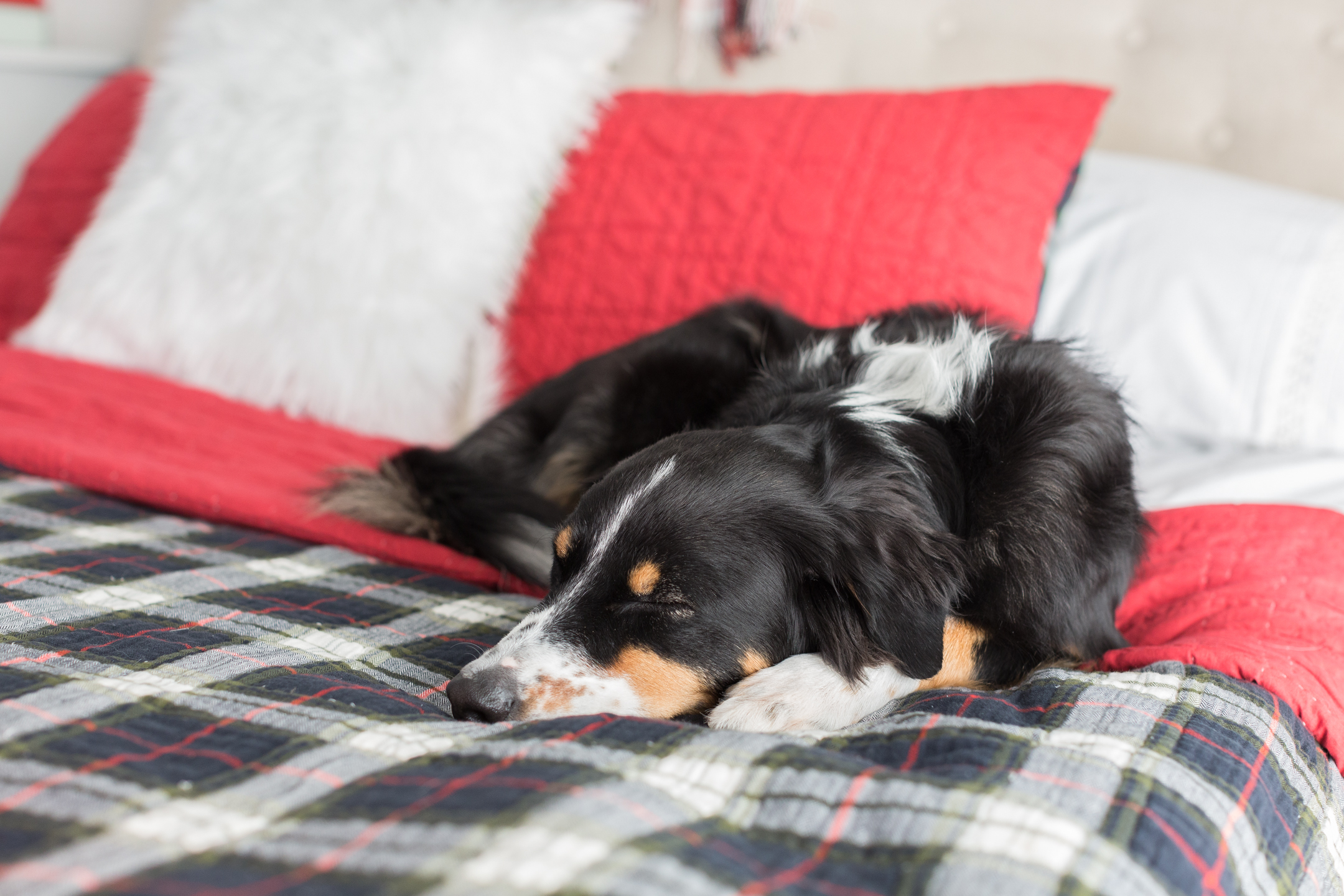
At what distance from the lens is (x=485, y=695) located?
114cm

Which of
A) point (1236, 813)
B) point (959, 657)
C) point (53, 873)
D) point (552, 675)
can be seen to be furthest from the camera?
point (959, 657)

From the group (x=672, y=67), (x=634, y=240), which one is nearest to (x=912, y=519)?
(x=634, y=240)

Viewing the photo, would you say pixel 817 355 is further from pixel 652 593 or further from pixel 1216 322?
pixel 1216 322

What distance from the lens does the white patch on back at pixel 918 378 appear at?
1.45 m

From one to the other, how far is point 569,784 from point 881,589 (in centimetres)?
50

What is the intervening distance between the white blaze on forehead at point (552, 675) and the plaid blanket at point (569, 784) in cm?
9

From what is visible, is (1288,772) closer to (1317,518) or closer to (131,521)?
(1317,518)

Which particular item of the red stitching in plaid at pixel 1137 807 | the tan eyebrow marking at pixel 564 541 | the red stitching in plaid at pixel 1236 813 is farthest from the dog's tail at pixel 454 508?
the red stitching in plaid at pixel 1236 813

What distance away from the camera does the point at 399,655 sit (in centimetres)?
130

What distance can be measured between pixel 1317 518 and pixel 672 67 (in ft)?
6.90

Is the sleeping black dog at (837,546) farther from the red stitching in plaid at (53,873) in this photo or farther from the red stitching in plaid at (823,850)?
the red stitching in plaid at (53,873)

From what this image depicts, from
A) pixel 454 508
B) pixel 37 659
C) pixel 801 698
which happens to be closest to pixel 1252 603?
pixel 801 698

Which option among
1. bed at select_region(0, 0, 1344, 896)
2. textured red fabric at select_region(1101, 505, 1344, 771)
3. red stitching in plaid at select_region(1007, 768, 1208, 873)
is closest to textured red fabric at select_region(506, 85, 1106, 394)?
bed at select_region(0, 0, 1344, 896)

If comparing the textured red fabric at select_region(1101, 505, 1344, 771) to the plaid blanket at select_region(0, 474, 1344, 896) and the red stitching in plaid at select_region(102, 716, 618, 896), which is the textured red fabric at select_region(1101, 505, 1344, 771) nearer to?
the plaid blanket at select_region(0, 474, 1344, 896)
